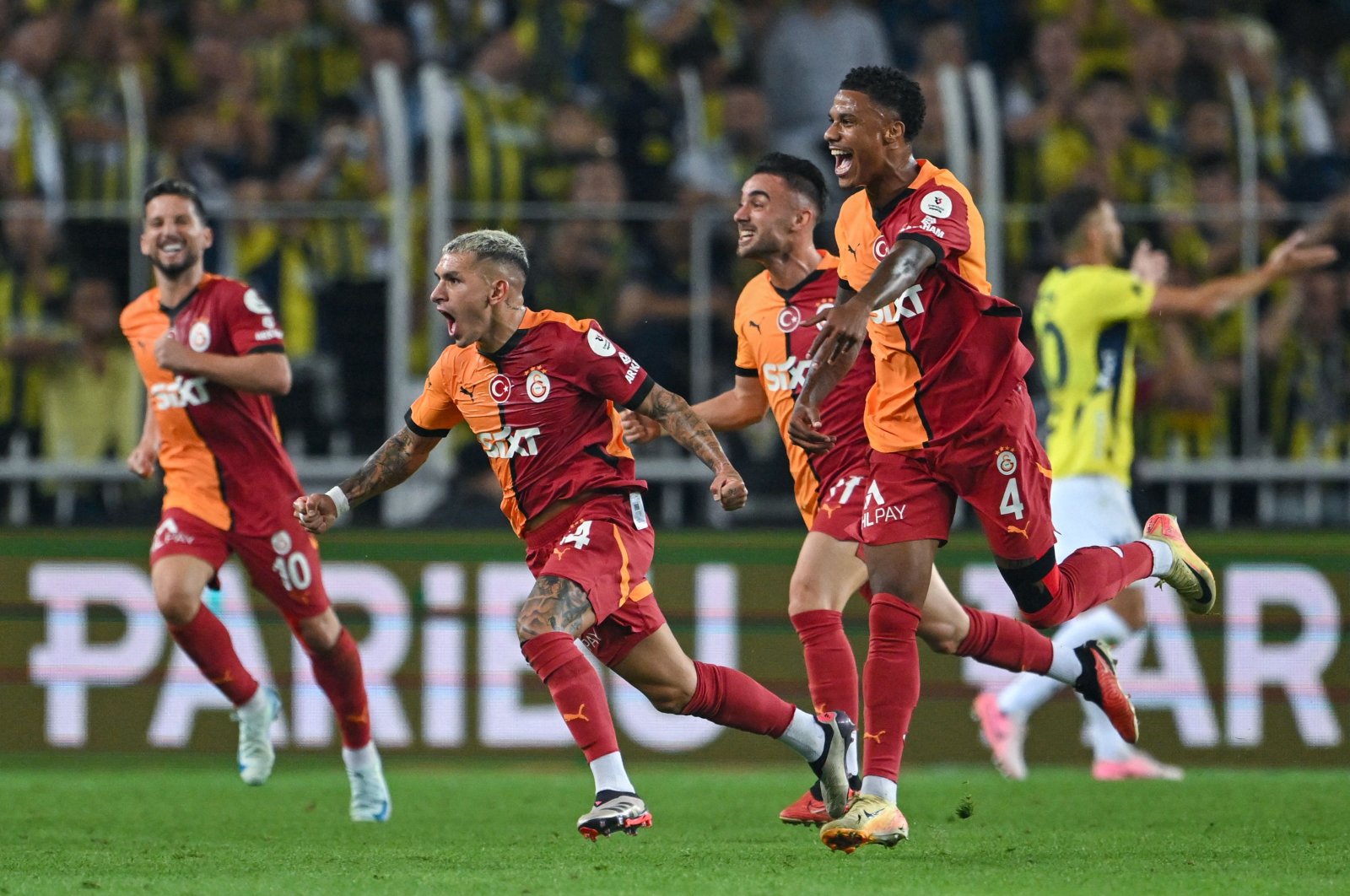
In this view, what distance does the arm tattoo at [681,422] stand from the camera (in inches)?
272

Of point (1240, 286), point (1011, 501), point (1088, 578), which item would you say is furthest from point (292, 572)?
point (1240, 286)

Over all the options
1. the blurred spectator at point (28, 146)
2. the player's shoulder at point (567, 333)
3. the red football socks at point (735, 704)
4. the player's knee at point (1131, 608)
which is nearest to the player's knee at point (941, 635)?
the red football socks at point (735, 704)

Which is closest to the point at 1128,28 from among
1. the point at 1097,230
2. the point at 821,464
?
the point at 1097,230

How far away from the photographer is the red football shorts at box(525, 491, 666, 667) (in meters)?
6.89

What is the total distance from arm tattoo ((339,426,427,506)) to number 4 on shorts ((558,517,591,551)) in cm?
70

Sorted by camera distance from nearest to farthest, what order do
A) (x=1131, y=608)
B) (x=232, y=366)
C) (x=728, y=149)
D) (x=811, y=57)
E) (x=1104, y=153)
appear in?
(x=232, y=366)
(x=1131, y=608)
(x=1104, y=153)
(x=728, y=149)
(x=811, y=57)

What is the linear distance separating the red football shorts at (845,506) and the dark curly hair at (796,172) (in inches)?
42.2

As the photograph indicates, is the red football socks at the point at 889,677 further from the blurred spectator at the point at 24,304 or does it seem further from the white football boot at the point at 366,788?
the blurred spectator at the point at 24,304

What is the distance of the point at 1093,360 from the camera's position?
9844mm

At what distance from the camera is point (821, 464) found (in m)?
8.08

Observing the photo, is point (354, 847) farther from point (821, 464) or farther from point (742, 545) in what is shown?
point (742, 545)

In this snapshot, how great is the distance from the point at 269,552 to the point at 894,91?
137 inches

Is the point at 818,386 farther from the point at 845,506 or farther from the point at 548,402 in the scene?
the point at 845,506

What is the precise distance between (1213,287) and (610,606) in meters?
4.08
